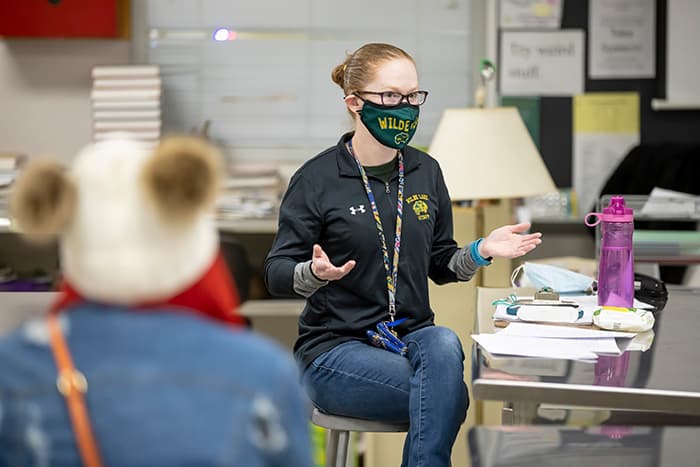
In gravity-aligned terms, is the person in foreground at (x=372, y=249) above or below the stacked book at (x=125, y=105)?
below

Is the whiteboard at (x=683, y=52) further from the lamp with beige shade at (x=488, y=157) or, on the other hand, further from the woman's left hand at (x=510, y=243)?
the woman's left hand at (x=510, y=243)

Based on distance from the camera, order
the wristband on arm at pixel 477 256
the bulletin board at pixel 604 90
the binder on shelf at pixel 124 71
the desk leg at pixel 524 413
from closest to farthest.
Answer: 1. the wristband on arm at pixel 477 256
2. the desk leg at pixel 524 413
3. the binder on shelf at pixel 124 71
4. the bulletin board at pixel 604 90

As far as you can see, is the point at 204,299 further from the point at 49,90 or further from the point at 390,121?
the point at 49,90

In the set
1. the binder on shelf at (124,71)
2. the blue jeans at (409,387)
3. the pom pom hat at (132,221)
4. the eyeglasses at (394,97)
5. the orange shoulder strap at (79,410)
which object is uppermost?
the binder on shelf at (124,71)

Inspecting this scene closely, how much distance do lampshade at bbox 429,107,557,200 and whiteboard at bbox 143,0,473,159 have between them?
1.55 metres

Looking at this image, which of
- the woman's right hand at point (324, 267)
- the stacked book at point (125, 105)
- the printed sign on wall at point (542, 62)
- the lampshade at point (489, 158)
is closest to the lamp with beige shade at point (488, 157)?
the lampshade at point (489, 158)

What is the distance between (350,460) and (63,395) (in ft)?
6.83

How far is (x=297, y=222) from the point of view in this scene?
7.14 ft

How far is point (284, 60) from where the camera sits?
4.41 metres

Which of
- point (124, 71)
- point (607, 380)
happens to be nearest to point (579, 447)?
point (607, 380)

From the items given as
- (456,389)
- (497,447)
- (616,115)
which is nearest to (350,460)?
(456,389)

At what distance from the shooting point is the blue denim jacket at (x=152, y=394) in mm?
833

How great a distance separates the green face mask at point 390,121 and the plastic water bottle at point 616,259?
1.51ft

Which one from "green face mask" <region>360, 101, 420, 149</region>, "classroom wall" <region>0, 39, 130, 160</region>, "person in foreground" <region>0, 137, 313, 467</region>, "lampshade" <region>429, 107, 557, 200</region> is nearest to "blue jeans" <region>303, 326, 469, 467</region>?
"green face mask" <region>360, 101, 420, 149</region>
